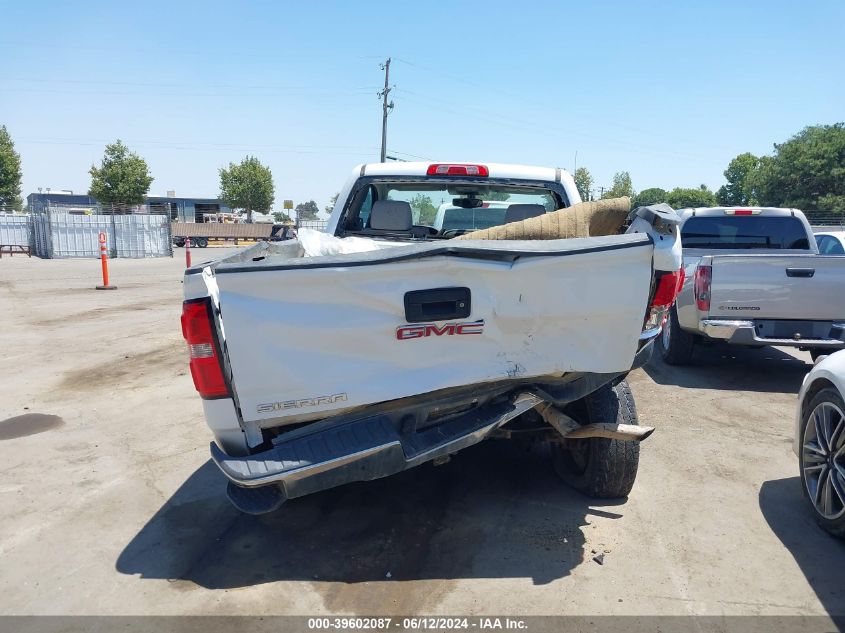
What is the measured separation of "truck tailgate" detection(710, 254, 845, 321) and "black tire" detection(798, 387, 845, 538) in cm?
307

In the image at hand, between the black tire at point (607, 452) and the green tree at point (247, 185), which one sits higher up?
the green tree at point (247, 185)

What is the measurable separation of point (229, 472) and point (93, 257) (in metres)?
31.4

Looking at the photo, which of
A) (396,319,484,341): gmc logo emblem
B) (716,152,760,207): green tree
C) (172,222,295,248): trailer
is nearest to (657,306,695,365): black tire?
(396,319,484,341): gmc logo emblem

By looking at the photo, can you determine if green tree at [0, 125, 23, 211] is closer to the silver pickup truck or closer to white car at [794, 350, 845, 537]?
the silver pickup truck

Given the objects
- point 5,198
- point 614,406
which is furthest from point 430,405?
point 5,198

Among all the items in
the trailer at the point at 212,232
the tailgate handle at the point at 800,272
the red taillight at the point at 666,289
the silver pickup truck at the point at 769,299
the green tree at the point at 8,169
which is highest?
the green tree at the point at 8,169

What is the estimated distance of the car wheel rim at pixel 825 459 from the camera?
138 inches

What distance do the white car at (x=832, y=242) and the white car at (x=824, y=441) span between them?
856cm

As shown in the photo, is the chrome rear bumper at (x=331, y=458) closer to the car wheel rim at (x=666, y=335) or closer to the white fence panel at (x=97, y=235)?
the car wheel rim at (x=666, y=335)

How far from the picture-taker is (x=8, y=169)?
46.5 metres

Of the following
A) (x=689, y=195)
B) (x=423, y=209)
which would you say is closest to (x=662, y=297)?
(x=423, y=209)

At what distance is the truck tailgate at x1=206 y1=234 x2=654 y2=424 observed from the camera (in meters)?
2.92

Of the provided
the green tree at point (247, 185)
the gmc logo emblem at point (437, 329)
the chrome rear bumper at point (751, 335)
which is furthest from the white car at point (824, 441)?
the green tree at point (247, 185)

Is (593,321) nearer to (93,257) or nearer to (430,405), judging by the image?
(430,405)
